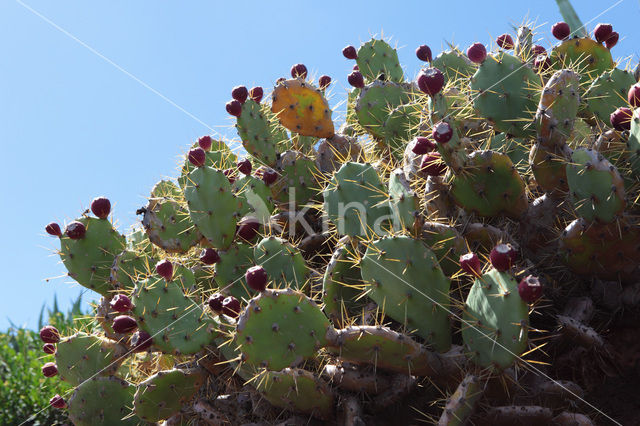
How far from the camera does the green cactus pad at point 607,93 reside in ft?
11.6

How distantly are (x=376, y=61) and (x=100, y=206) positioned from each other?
8.42ft

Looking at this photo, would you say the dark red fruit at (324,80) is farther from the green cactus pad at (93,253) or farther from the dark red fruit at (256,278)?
the dark red fruit at (256,278)

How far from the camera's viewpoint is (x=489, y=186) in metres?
3.00

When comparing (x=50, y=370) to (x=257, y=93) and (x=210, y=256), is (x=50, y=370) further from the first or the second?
(x=257, y=93)

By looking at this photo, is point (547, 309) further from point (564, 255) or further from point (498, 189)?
point (498, 189)

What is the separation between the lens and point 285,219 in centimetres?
380

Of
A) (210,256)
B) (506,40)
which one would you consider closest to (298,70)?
(506,40)

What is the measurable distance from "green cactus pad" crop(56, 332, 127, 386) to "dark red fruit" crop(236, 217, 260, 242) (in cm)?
97

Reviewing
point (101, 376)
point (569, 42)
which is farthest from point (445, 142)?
point (101, 376)

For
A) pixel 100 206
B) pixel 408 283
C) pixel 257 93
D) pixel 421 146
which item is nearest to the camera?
pixel 408 283

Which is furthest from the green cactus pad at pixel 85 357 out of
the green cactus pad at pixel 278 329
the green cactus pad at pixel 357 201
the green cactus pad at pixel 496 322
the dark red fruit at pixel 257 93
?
the green cactus pad at pixel 496 322

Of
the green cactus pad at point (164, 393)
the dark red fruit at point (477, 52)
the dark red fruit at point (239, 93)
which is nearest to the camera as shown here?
the green cactus pad at point (164, 393)

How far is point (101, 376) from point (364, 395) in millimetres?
1519

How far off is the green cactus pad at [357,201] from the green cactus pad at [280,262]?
0.31m
